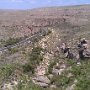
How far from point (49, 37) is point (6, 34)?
996 centimetres

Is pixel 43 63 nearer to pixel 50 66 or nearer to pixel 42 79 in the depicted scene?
pixel 50 66

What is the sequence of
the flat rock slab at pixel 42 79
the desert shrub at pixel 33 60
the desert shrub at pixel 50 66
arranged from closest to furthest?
the flat rock slab at pixel 42 79
the desert shrub at pixel 33 60
the desert shrub at pixel 50 66

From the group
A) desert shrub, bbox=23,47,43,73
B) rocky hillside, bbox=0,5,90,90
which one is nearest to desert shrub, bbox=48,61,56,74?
rocky hillside, bbox=0,5,90,90

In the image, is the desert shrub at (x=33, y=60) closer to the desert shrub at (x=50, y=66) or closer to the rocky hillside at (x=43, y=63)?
the rocky hillside at (x=43, y=63)

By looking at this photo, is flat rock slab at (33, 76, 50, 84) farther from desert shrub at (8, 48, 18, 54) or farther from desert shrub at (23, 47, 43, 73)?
desert shrub at (8, 48, 18, 54)

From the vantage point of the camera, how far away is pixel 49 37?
4128 cm

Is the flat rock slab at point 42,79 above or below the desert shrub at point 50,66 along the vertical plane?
below

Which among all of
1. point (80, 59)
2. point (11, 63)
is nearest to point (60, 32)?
point (80, 59)

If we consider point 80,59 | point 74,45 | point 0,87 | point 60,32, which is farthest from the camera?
point 60,32

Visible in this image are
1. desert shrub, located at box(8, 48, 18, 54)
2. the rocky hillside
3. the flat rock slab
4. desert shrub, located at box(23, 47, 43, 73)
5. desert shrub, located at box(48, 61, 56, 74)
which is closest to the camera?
the rocky hillside

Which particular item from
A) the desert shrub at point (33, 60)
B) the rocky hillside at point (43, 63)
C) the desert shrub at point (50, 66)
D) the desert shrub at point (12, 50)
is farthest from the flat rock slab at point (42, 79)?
the desert shrub at point (12, 50)

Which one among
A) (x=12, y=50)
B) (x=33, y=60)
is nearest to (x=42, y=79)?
(x=33, y=60)

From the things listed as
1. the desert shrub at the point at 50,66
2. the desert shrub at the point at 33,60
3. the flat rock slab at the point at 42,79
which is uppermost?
the desert shrub at the point at 33,60

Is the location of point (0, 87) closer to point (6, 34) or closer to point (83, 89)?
point (83, 89)
